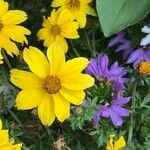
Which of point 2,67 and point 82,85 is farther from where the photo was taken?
point 2,67

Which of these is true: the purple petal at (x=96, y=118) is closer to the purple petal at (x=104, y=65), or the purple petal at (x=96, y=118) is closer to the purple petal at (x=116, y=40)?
the purple petal at (x=104, y=65)

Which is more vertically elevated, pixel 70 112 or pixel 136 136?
pixel 70 112

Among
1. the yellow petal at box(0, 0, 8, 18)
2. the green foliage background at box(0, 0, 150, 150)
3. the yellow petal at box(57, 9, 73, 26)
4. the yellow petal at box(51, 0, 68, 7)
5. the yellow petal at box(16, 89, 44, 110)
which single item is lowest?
the green foliage background at box(0, 0, 150, 150)

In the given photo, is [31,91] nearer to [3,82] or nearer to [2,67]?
[3,82]

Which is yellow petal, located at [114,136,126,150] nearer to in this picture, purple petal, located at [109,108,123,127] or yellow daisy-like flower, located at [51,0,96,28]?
purple petal, located at [109,108,123,127]

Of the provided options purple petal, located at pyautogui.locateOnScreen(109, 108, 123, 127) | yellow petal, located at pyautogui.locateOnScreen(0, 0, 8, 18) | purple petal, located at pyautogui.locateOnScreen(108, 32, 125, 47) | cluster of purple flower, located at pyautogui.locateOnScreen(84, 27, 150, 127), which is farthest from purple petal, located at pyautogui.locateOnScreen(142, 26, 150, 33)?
yellow petal, located at pyautogui.locateOnScreen(0, 0, 8, 18)

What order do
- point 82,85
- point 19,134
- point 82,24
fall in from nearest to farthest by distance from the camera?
point 82,85 < point 19,134 < point 82,24

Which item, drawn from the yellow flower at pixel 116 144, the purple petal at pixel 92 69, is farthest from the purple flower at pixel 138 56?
the yellow flower at pixel 116 144

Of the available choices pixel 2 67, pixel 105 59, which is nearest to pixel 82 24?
pixel 105 59
